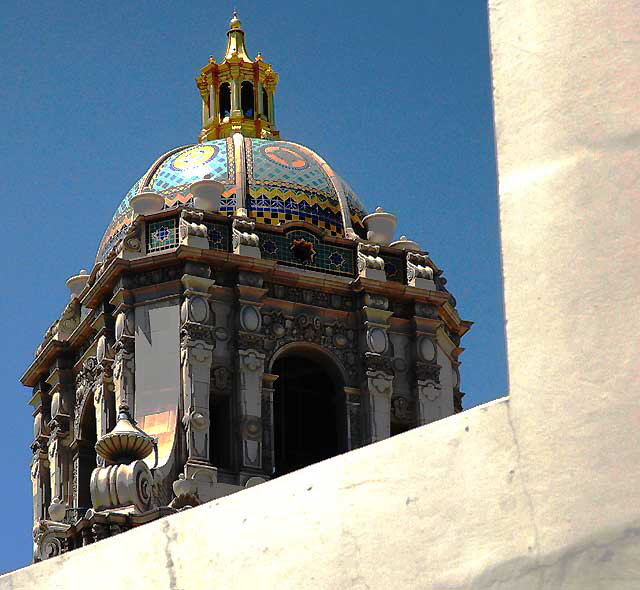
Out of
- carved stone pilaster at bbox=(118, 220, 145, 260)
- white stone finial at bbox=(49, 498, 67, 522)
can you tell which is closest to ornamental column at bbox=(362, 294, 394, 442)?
carved stone pilaster at bbox=(118, 220, 145, 260)

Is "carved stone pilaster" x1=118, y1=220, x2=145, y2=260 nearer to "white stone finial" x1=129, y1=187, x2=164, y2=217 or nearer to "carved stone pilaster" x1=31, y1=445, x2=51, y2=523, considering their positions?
"white stone finial" x1=129, y1=187, x2=164, y2=217

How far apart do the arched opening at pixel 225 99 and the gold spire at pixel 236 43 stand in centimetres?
76

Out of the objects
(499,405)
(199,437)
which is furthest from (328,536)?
(199,437)

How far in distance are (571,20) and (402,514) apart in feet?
5.37

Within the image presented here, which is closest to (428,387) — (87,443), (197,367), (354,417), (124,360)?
(354,417)

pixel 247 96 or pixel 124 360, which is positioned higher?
pixel 247 96

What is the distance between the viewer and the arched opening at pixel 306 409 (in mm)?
37688

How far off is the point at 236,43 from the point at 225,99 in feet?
5.38

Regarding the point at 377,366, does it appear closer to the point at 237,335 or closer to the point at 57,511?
the point at 237,335

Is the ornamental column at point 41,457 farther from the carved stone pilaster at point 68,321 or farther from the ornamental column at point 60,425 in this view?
the carved stone pilaster at point 68,321

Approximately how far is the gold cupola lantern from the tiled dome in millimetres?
2189

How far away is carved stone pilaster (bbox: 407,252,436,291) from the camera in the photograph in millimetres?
38938

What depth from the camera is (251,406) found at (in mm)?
36219

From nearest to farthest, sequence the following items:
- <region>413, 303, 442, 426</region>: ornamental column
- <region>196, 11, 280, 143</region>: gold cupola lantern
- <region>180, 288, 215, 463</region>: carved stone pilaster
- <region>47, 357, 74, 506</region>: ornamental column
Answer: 1. <region>180, 288, 215, 463</region>: carved stone pilaster
2. <region>413, 303, 442, 426</region>: ornamental column
3. <region>47, 357, 74, 506</region>: ornamental column
4. <region>196, 11, 280, 143</region>: gold cupola lantern
